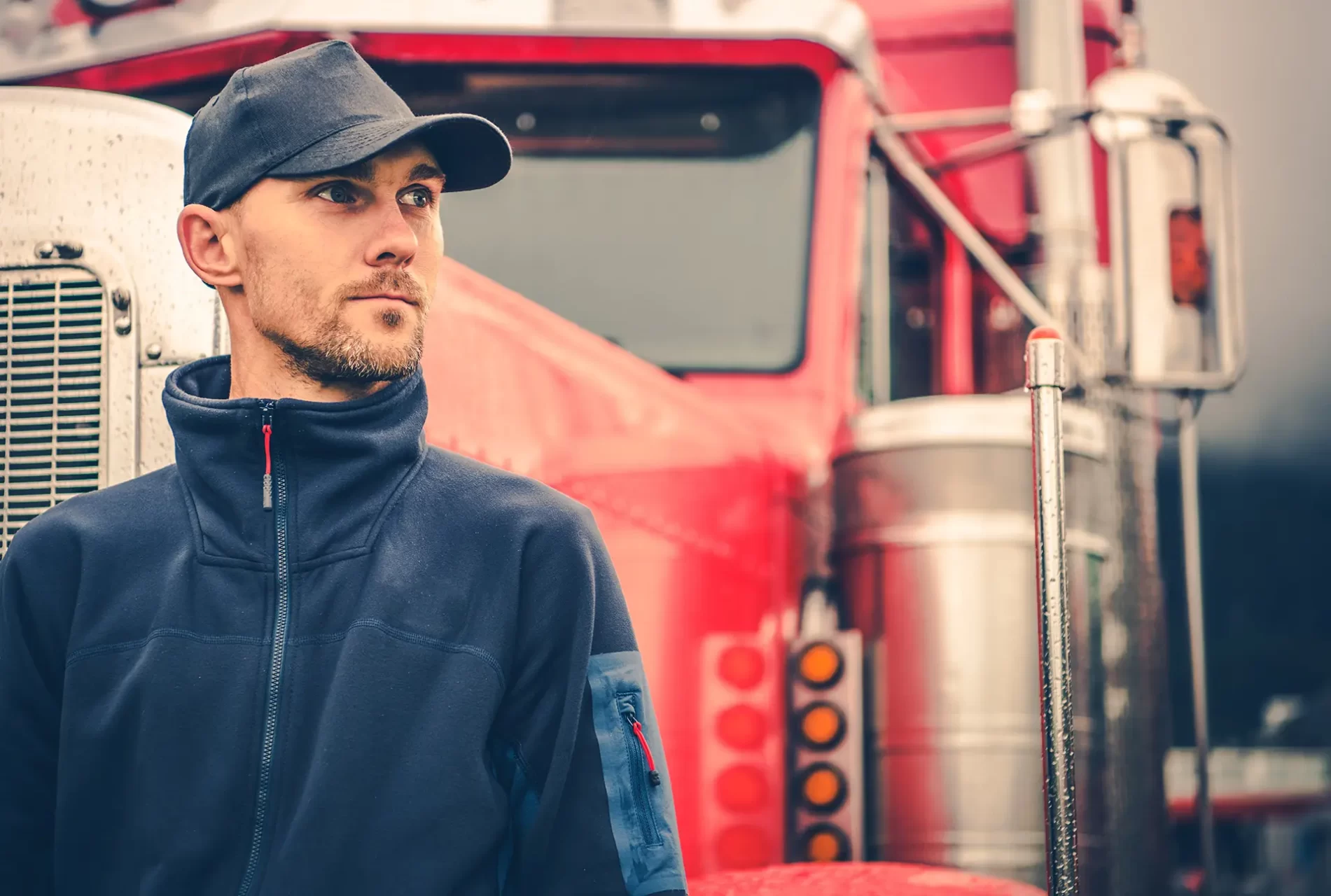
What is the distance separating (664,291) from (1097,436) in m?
0.78

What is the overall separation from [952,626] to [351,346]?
4.65 ft

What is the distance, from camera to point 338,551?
136cm

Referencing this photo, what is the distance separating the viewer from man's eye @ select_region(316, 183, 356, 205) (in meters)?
1.45

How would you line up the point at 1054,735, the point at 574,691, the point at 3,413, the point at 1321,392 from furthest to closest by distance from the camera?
1. the point at 1321,392
2. the point at 3,413
3. the point at 1054,735
4. the point at 574,691

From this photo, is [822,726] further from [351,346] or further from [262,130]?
[262,130]

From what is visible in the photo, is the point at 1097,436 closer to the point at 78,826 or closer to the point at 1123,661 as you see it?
the point at 1123,661

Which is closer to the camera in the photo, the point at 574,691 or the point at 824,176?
the point at 574,691

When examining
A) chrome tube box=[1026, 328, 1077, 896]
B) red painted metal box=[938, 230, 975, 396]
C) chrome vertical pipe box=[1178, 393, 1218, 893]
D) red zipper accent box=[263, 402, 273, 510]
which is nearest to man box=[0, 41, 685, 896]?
red zipper accent box=[263, 402, 273, 510]

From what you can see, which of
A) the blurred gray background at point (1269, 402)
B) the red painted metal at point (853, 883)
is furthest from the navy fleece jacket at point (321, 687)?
the blurred gray background at point (1269, 402)

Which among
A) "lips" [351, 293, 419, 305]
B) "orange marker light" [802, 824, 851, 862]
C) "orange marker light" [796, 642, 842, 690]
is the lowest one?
"orange marker light" [802, 824, 851, 862]

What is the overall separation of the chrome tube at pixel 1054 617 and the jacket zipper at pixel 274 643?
756mm

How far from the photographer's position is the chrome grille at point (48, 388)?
1955 mm

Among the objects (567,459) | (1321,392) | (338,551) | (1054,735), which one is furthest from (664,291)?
(1321,392)

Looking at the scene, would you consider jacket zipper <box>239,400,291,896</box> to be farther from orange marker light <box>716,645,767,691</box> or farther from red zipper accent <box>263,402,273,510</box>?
orange marker light <box>716,645,767,691</box>
